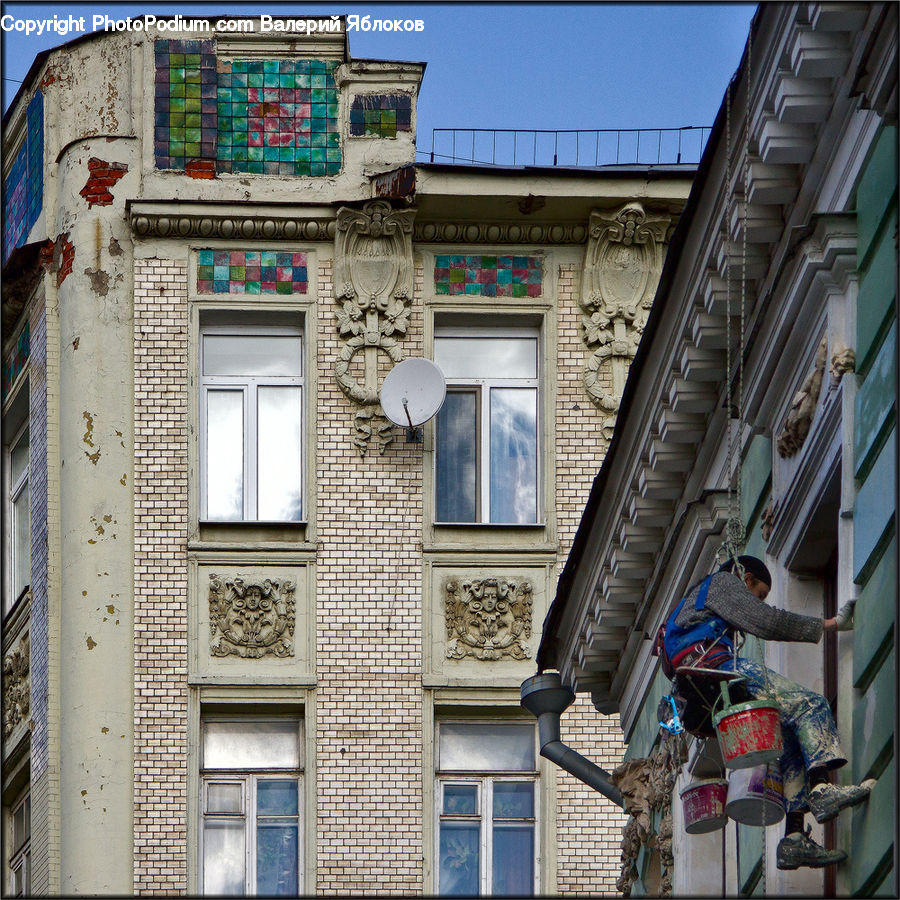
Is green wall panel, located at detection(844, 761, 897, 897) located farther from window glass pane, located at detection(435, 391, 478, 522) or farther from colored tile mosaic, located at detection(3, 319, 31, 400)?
colored tile mosaic, located at detection(3, 319, 31, 400)

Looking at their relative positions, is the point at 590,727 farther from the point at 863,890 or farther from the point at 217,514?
the point at 863,890

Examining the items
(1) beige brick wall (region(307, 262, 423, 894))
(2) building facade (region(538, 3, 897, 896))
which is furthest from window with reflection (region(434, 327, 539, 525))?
(2) building facade (region(538, 3, 897, 896))

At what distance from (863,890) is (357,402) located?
1508 cm

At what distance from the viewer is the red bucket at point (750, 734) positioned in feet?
40.8

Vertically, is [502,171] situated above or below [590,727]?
above

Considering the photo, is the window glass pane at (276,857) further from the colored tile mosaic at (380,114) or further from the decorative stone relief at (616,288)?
the colored tile mosaic at (380,114)

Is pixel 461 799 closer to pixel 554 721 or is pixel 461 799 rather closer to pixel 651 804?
pixel 554 721

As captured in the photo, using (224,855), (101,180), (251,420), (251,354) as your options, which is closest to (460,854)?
(224,855)

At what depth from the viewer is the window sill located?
26438 millimetres

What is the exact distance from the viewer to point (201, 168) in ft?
89.5

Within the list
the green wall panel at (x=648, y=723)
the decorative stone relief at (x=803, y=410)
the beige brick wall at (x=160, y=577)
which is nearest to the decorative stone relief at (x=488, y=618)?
the beige brick wall at (x=160, y=577)

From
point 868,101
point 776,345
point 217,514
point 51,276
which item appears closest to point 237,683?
point 217,514

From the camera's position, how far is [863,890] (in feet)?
39.7

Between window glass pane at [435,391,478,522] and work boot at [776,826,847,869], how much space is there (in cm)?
1443
